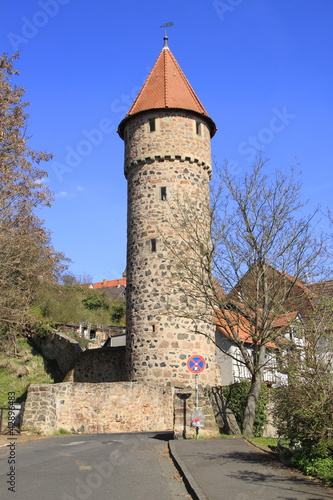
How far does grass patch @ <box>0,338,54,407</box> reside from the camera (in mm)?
22984

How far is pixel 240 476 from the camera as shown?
7.14m

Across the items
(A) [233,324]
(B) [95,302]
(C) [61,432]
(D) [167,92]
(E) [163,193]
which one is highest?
(D) [167,92]

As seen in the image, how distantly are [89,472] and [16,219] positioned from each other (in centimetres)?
1338

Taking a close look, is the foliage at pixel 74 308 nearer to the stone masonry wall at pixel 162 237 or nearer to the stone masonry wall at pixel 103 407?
the stone masonry wall at pixel 162 237

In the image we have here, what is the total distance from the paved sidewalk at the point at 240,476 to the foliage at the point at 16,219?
9.54 metres

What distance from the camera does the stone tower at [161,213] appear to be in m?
19.0

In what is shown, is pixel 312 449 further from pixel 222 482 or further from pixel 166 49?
pixel 166 49

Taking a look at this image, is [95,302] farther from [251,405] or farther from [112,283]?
[112,283]

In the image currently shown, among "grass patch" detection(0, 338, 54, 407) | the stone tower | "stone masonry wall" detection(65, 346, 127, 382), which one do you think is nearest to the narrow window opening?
the stone tower

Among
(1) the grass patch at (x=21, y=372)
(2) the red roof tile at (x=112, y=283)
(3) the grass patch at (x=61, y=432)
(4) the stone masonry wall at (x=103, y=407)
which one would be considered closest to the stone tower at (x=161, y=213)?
(4) the stone masonry wall at (x=103, y=407)

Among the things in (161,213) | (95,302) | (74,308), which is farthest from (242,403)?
(95,302)

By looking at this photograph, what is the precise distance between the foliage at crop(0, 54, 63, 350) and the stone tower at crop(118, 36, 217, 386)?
12.4 feet

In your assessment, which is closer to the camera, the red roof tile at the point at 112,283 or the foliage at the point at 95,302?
the foliage at the point at 95,302

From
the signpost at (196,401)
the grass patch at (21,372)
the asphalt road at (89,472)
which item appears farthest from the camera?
the grass patch at (21,372)
